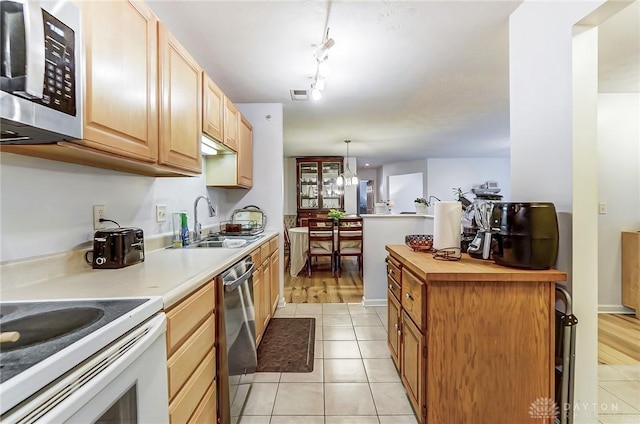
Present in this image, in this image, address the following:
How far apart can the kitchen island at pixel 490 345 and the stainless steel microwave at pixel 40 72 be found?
1.44 metres

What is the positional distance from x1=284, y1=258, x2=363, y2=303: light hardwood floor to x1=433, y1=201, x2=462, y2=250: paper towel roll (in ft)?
6.81

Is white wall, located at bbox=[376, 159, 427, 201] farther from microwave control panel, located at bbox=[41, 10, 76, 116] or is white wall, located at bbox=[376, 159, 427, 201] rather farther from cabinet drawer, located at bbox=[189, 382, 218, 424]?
microwave control panel, located at bbox=[41, 10, 76, 116]

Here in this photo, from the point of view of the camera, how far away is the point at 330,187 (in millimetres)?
6559

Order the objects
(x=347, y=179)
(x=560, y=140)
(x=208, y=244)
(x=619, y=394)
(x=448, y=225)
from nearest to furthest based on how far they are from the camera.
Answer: (x=560, y=140)
(x=448, y=225)
(x=619, y=394)
(x=208, y=244)
(x=347, y=179)

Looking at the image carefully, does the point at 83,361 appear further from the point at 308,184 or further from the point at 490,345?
the point at 308,184

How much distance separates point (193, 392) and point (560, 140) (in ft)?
6.48

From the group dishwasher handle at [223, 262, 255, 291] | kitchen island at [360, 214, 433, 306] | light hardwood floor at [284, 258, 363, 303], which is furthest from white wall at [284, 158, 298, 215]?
dishwasher handle at [223, 262, 255, 291]

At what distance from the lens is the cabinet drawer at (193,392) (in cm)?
97

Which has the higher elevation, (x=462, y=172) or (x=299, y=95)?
(x=299, y=95)

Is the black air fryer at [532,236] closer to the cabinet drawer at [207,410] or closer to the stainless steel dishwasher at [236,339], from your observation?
the stainless steel dishwasher at [236,339]

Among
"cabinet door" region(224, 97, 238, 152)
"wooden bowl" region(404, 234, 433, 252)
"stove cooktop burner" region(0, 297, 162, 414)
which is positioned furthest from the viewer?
"cabinet door" region(224, 97, 238, 152)

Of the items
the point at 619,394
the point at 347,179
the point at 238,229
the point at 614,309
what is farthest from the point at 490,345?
the point at 347,179

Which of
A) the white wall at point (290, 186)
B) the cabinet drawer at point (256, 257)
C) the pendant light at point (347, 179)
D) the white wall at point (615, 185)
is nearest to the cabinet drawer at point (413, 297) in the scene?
the cabinet drawer at point (256, 257)

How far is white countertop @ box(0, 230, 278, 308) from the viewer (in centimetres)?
92
